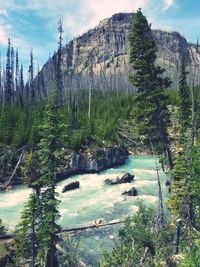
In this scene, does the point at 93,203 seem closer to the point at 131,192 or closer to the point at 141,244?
the point at 131,192

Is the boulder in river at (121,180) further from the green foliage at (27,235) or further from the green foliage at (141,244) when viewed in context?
the green foliage at (27,235)

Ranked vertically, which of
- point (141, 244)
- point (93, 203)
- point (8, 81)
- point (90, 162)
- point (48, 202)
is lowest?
point (93, 203)

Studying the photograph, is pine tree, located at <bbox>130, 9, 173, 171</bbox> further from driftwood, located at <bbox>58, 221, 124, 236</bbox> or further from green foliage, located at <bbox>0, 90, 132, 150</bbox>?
green foliage, located at <bbox>0, 90, 132, 150</bbox>

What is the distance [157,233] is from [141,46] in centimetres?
1109

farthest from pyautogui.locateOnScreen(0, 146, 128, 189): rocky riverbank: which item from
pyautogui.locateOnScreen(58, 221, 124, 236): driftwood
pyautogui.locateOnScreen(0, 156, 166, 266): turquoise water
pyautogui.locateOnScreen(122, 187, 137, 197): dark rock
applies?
pyautogui.locateOnScreen(58, 221, 124, 236): driftwood

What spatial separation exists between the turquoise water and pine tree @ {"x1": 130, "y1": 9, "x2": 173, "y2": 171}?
8990 millimetres

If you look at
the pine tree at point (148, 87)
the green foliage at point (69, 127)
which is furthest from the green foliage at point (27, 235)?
the green foliage at point (69, 127)

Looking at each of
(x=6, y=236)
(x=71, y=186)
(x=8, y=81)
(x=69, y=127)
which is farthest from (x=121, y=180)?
(x=8, y=81)

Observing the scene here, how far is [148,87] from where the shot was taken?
86.0ft

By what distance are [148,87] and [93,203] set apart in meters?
20.0

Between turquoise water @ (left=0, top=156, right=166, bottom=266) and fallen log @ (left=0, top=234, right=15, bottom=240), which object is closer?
fallen log @ (left=0, top=234, right=15, bottom=240)

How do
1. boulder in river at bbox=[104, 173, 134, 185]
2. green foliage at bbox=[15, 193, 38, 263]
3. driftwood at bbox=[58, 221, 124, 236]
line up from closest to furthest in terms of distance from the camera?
green foliage at bbox=[15, 193, 38, 263] < driftwood at bbox=[58, 221, 124, 236] < boulder in river at bbox=[104, 173, 134, 185]

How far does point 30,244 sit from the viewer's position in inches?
1101

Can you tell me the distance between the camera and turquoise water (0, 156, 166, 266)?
3254 centimetres
